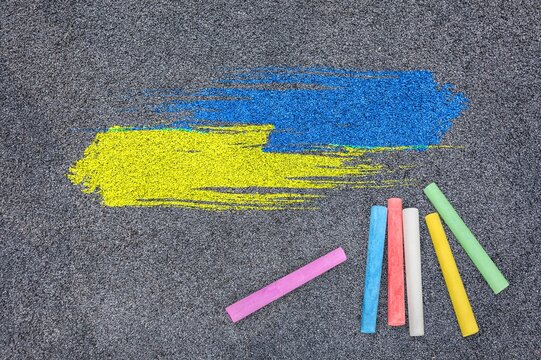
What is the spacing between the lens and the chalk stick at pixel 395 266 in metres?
1.75

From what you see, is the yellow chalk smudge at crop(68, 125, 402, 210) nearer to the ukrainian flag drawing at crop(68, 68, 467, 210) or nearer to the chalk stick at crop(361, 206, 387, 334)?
the ukrainian flag drawing at crop(68, 68, 467, 210)

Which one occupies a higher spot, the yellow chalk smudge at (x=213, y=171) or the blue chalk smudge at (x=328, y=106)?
the blue chalk smudge at (x=328, y=106)

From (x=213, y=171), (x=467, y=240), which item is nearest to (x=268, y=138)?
(x=213, y=171)

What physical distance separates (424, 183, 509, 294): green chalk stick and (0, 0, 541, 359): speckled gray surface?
0.04m

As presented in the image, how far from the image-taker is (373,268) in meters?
1.77

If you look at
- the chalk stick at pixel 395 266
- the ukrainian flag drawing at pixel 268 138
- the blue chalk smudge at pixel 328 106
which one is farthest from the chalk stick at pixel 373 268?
the blue chalk smudge at pixel 328 106

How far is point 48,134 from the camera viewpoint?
1.88 metres

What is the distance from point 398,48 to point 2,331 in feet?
6.12

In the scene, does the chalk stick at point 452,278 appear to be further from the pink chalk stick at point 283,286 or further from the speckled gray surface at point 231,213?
the pink chalk stick at point 283,286

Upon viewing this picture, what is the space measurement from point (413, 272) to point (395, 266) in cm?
7

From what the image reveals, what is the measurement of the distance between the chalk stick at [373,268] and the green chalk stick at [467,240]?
0.20m

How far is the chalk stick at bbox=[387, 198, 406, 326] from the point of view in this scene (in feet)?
5.73

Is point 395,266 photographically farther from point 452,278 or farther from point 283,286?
point 283,286

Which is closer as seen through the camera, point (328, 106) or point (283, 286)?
point (283, 286)
